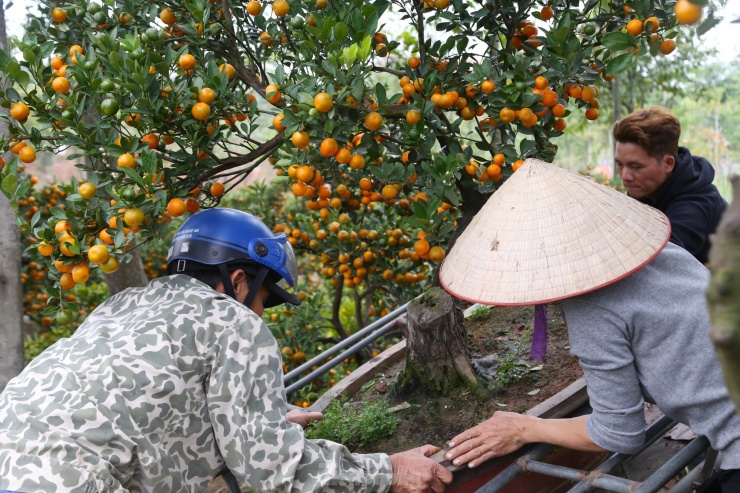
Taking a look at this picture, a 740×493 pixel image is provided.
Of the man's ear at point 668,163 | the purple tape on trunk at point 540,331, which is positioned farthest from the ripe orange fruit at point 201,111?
the man's ear at point 668,163

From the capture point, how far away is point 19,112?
2395 millimetres

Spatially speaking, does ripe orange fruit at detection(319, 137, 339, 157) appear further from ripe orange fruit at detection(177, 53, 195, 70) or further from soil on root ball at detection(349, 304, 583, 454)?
soil on root ball at detection(349, 304, 583, 454)

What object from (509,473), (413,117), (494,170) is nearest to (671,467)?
(509,473)

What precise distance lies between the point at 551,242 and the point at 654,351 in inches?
15.1

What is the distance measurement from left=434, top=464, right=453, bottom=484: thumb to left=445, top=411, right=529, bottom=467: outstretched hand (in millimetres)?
46

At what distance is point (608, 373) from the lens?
186 cm

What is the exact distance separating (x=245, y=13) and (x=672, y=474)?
230 cm

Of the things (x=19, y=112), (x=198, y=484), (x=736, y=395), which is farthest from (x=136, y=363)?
(x=736, y=395)

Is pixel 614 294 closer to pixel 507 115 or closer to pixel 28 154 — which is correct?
pixel 507 115

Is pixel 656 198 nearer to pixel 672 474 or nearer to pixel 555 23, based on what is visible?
pixel 555 23

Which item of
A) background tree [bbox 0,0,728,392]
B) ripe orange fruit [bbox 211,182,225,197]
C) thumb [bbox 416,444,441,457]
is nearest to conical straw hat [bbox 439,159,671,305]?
background tree [bbox 0,0,728,392]

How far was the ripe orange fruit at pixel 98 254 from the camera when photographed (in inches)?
89.4

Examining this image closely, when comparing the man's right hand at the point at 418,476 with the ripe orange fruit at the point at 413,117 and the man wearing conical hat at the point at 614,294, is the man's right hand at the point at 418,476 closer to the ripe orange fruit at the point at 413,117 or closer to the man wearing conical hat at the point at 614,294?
the man wearing conical hat at the point at 614,294

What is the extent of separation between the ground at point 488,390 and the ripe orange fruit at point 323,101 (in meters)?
Result: 1.29
